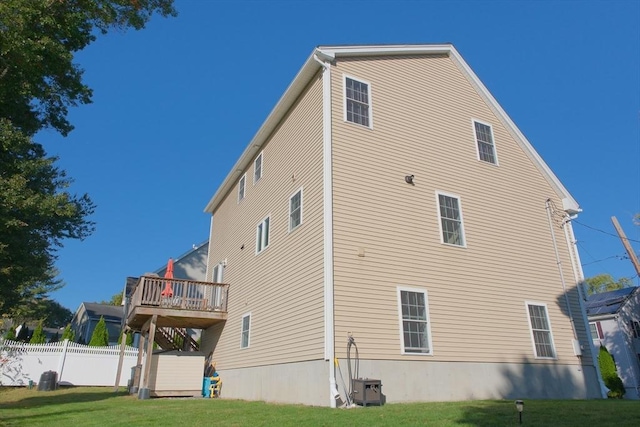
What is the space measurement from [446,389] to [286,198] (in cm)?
654

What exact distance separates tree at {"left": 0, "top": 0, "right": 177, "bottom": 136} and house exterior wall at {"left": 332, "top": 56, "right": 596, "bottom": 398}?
758cm

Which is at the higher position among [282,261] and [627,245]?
[627,245]

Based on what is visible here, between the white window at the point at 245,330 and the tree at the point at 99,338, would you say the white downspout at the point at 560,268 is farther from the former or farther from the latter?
the tree at the point at 99,338

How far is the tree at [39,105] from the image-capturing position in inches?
432

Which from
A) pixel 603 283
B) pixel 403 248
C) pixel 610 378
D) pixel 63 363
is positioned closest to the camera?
pixel 403 248

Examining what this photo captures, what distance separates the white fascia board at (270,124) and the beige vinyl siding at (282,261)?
238 millimetres

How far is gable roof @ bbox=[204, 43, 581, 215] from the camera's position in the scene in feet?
37.9

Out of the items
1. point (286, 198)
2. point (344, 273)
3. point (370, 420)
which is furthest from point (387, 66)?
point (370, 420)

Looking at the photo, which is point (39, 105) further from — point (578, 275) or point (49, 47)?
point (578, 275)

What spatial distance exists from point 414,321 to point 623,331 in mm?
27168

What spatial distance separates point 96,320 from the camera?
113 feet

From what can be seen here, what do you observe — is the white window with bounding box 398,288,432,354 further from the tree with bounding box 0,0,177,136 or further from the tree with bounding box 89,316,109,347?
the tree with bounding box 89,316,109,347

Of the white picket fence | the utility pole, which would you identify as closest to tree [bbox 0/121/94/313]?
the white picket fence

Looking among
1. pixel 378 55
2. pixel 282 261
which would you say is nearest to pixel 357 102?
pixel 378 55
